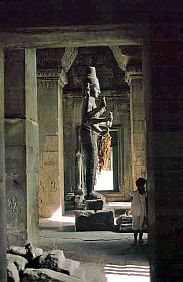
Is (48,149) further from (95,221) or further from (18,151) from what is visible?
(18,151)

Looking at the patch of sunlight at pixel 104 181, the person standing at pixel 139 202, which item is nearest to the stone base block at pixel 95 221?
the person standing at pixel 139 202

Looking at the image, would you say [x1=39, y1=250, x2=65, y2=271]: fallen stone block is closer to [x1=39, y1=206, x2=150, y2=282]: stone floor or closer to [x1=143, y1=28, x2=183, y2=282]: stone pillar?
[x1=39, y1=206, x2=150, y2=282]: stone floor

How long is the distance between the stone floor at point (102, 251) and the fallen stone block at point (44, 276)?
0.37 m

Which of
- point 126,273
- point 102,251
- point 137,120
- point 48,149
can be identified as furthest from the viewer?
point 137,120

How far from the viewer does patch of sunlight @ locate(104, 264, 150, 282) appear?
6.16 metres

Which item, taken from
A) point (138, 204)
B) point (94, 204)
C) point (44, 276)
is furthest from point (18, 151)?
point (94, 204)

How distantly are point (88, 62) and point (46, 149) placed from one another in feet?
19.7

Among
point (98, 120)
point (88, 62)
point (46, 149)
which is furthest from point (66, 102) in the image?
point (98, 120)

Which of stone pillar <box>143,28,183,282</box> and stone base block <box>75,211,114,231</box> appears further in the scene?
stone base block <box>75,211,114,231</box>

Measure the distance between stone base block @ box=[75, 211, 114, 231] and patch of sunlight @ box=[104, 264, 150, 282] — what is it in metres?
3.84

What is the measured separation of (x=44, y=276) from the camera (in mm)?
5809

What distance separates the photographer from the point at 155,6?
4508 millimetres

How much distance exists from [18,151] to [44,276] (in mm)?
2480

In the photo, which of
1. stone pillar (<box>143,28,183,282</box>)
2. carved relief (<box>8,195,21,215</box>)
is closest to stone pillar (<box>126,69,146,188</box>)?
carved relief (<box>8,195,21,215</box>)
